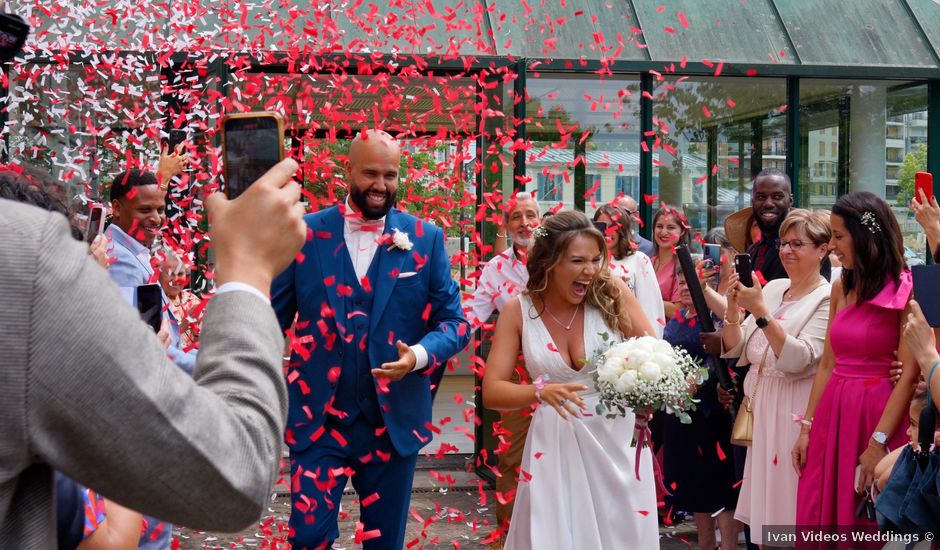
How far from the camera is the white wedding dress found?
4992 mm

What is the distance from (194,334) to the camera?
6.53 meters

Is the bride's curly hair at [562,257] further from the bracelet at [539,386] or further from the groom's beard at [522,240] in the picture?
the groom's beard at [522,240]

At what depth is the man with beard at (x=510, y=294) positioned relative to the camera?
23.2 feet

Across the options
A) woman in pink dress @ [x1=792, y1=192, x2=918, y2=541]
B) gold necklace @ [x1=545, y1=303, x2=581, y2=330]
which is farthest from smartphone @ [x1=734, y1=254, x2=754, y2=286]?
gold necklace @ [x1=545, y1=303, x2=581, y2=330]

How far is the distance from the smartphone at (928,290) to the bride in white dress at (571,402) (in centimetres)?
144

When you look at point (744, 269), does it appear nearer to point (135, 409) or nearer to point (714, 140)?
point (714, 140)

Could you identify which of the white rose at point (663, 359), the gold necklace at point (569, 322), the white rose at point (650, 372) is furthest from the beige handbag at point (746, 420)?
the white rose at point (650, 372)

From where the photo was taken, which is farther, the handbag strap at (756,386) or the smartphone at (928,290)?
the handbag strap at (756,386)

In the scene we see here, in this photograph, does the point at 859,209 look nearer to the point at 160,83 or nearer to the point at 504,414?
the point at 504,414

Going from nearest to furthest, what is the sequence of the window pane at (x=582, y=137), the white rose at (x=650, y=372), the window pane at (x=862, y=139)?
the white rose at (x=650, y=372), the window pane at (x=582, y=137), the window pane at (x=862, y=139)

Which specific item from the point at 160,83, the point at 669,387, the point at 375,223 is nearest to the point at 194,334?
the point at 375,223

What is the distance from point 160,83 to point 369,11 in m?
1.82

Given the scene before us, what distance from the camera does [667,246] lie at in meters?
7.97

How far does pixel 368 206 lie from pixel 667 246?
346 cm
